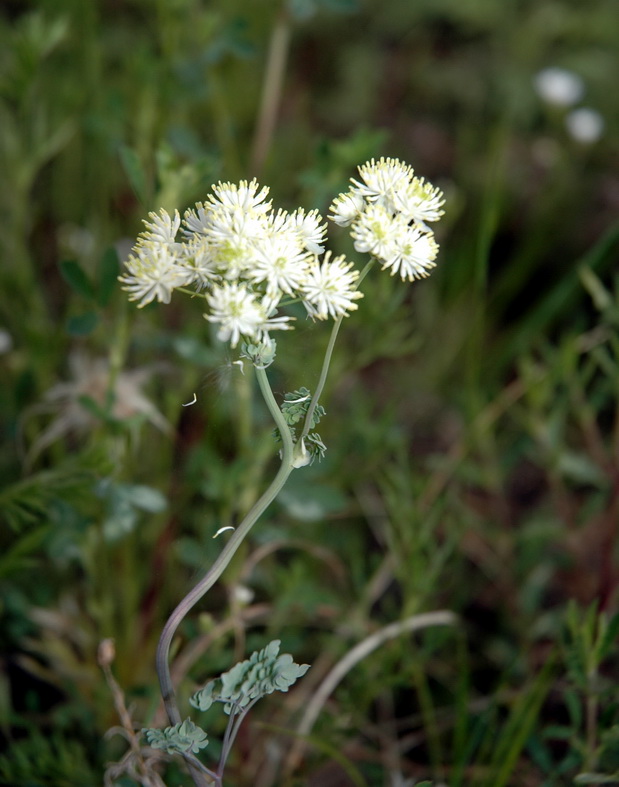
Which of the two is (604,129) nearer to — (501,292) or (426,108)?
(426,108)

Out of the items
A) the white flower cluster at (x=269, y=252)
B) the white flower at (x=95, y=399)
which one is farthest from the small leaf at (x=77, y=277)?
the white flower cluster at (x=269, y=252)

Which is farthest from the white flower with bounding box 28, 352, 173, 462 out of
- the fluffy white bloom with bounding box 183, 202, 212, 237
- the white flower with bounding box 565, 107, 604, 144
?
the white flower with bounding box 565, 107, 604, 144

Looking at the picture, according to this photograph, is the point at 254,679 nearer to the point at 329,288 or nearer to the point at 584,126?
the point at 329,288


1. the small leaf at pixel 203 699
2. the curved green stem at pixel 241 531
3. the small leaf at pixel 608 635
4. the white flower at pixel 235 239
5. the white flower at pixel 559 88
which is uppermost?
the white flower at pixel 559 88

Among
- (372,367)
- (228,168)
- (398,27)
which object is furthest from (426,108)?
(228,168)

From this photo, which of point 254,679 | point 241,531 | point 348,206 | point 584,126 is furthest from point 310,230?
A: point 584,126

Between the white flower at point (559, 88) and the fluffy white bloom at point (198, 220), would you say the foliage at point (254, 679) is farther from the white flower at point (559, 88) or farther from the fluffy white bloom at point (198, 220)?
the white flower at point (559, 88)

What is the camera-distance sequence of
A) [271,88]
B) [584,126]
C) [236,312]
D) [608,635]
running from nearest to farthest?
[236,312], [608,635], [271,88], [584,126]
